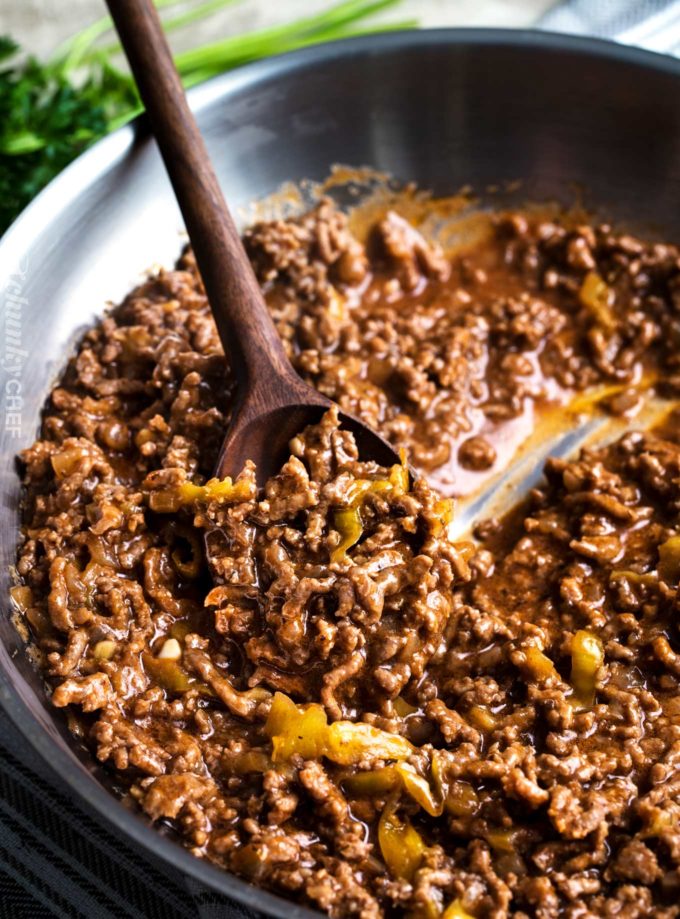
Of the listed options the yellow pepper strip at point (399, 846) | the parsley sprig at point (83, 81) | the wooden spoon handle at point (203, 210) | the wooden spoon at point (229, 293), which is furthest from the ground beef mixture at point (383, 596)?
the parsley sprig at point (83, 81)

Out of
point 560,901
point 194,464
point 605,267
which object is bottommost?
point 560,901

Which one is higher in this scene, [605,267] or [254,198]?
[254,198]

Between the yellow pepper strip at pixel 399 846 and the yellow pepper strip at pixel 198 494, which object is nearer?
the yellow pepper strip at pixel 399 846

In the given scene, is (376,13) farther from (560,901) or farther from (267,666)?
(560,901)

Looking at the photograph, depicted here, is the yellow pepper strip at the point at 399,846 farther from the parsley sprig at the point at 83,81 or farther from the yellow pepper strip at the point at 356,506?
the parsley sprig at the point at 83,81

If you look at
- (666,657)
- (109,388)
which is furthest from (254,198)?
(666,657)

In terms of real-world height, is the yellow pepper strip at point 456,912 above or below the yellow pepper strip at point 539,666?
below

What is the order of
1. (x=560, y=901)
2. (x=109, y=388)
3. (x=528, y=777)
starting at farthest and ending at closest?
1. (x=109, y=388)
2. (x=528, y=777)
3. (x=560, y=901)
